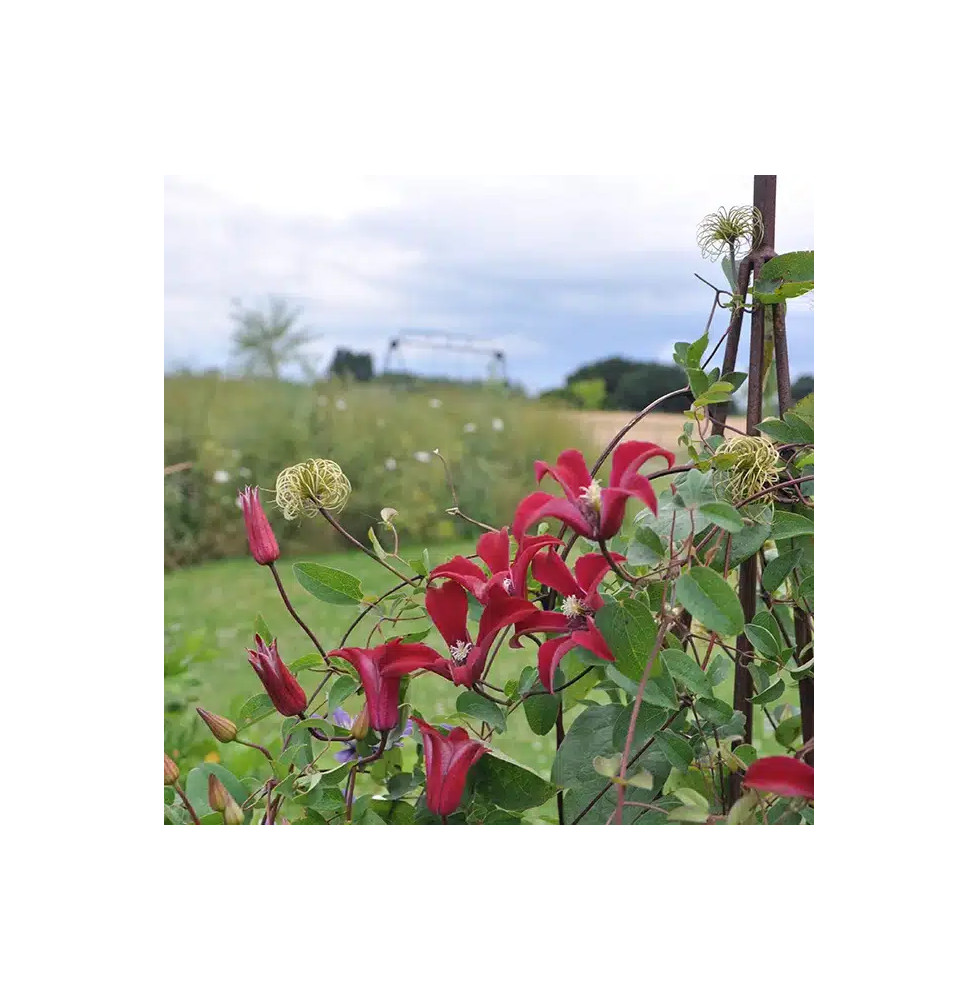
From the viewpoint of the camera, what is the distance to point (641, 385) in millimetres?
3426

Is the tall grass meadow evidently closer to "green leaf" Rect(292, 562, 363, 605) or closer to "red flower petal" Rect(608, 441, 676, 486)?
"green leaf" Rect(292, 562, 363, 605)

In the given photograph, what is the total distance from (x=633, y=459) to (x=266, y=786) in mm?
322

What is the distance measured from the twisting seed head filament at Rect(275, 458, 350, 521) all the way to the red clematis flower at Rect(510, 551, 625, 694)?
0.48 ft

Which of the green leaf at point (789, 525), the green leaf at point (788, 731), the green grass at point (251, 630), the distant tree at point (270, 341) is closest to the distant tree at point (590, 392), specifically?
the green grass at point (251, 630)

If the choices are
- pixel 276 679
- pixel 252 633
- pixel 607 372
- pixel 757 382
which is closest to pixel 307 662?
pixel 276 679

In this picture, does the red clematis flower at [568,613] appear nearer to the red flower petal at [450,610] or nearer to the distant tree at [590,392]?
the red flower petal at [450,610]

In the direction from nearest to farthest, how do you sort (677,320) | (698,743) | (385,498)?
(698,743)
(677,320)
(385,498)

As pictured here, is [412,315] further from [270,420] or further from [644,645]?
[644,645]

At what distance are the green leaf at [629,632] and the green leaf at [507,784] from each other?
0.10m

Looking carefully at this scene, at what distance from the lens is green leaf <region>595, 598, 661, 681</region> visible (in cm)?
48

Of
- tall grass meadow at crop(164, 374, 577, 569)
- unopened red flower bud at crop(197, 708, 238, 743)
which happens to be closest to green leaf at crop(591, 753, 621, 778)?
unopened red flower bud at crop(197, 708, 238, 743)

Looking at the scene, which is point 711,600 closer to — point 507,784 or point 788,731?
point 507,784
